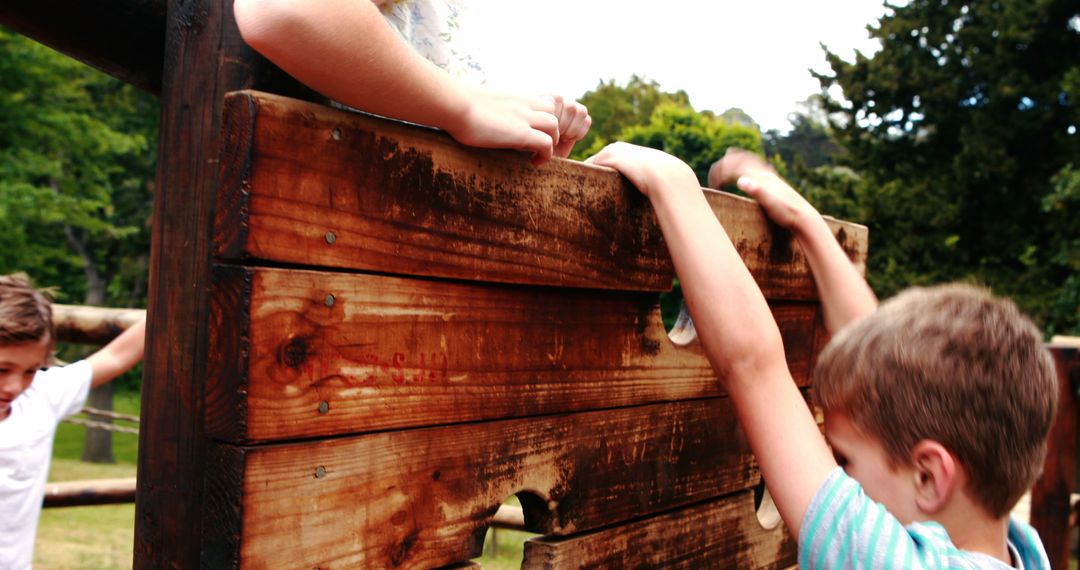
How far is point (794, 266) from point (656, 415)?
1.94 ft

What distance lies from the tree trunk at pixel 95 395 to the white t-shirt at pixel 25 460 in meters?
14.8

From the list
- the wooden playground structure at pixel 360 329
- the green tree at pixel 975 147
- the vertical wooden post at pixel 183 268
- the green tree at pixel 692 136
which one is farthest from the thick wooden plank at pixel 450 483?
the green tree at pixel 975 147

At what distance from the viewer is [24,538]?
250 cm

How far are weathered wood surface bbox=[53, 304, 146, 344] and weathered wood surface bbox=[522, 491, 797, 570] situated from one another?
2.32 metres

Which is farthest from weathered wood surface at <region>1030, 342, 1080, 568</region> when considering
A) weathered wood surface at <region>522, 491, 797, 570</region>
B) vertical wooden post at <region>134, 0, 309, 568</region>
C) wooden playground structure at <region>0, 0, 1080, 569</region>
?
vertical wooden post at <region>134, 0, 309, 568</region>

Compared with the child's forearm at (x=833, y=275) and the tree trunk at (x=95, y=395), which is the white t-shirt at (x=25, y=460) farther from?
the tree trunk at (x=95, y=395)

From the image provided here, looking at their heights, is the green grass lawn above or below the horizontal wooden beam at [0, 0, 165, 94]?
below

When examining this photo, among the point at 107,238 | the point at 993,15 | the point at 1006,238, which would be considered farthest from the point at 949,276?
the point at 107,238

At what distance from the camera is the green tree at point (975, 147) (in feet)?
54.3

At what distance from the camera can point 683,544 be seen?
1.88 m

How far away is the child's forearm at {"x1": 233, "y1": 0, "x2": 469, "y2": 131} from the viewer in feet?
3.55

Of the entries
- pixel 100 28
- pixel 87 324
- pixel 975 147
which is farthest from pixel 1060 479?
pixel 975 147

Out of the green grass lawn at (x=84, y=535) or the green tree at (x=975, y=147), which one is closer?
the green grass lawn at (x=84, y=535)

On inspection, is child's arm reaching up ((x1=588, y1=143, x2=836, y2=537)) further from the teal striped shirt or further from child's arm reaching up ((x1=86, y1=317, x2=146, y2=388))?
child's arm reaching up ((x1=86, y1=317, x2=146, y2=388))
